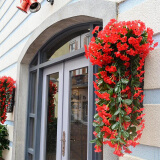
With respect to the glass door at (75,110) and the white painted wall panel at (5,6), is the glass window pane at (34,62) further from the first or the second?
the white painted wall panel at (5,6)

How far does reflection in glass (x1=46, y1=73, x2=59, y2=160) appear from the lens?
3.36 m

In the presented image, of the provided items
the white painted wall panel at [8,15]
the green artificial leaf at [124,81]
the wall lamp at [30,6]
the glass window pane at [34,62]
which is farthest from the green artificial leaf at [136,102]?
the white painted wall panel at [8,15]

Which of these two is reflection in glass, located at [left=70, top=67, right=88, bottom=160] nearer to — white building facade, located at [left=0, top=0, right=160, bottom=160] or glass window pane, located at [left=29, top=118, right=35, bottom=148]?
white building facade, located at [left=0, top=0, right=160, bottom=160]

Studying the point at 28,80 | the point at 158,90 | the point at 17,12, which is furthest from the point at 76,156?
the point at 17,12

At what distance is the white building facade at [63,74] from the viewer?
174 cm

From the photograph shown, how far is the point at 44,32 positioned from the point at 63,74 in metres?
0.85

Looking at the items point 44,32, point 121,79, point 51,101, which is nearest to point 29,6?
point 44,32

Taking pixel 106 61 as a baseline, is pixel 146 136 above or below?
below

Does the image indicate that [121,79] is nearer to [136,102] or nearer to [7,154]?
[136,102]

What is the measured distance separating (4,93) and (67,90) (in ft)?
5.54

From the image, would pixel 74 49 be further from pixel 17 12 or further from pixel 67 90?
pixel 17 12

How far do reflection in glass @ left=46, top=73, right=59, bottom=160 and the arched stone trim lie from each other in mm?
781

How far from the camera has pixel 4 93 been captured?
13.4ft

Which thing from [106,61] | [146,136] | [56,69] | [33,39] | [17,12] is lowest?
[146,136]
